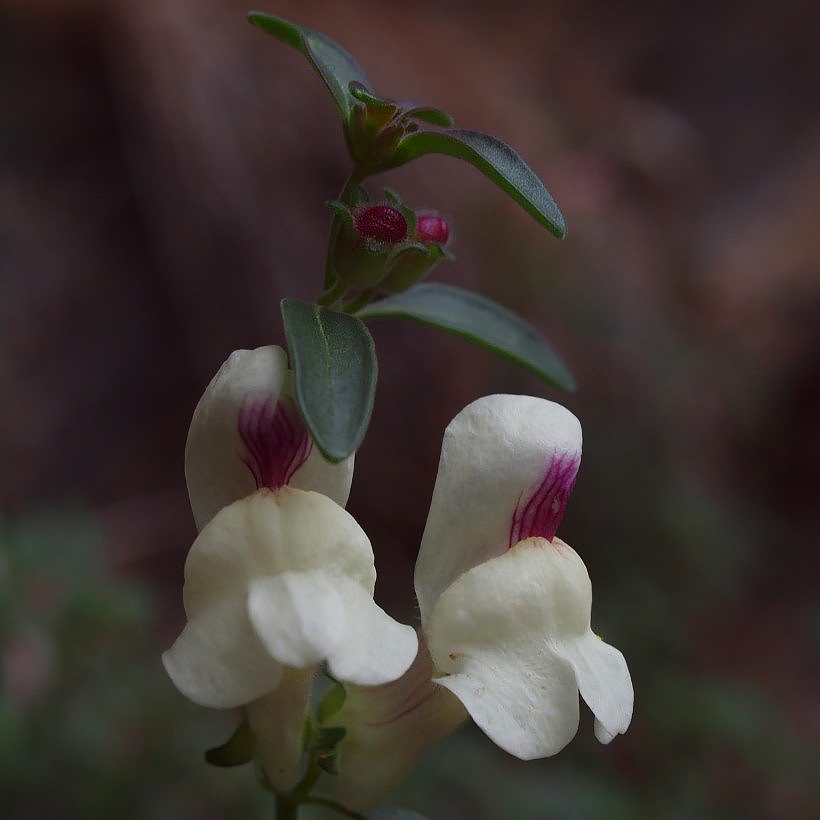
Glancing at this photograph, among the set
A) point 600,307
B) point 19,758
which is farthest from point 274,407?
point 600,307

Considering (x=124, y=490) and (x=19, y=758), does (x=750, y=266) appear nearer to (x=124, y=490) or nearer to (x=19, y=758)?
(x=124, y=490)

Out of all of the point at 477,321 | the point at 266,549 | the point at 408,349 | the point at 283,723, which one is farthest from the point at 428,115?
the point at 408,349

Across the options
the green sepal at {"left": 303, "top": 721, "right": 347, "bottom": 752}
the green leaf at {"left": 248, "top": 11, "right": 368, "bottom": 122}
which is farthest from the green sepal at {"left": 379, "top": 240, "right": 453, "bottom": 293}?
the green sepal at {"left": 303, "top": 721, "right": 347, "bottom": 752}

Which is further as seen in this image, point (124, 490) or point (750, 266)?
point (750, 266)

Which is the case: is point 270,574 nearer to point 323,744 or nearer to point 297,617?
point 297,617

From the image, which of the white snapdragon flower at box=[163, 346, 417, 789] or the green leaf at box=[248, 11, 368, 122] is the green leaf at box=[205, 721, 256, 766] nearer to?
the white snapdragon flower at box=[163, 346, 417, 789]

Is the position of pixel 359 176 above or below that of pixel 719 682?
above
